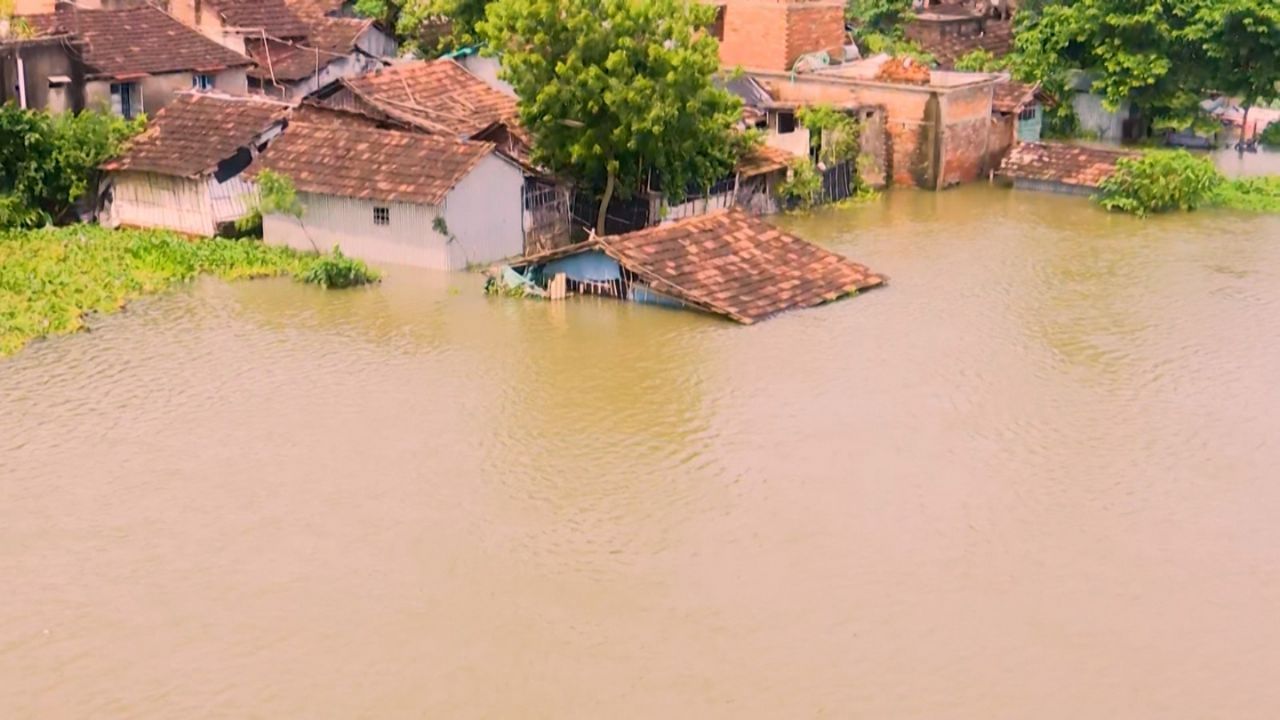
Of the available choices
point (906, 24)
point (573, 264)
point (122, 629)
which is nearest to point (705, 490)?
point (122, 629)

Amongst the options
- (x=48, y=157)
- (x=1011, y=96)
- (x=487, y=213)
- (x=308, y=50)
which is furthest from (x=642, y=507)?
(x=308, y=50)

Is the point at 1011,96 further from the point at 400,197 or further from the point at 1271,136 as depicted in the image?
the point at 400,197

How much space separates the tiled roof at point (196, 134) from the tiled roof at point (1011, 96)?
14037 mm

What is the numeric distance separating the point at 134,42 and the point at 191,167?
504cm

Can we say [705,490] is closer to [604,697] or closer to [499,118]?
[604,697]

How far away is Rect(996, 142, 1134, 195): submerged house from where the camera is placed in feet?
93.0

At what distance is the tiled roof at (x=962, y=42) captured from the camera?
118 feet

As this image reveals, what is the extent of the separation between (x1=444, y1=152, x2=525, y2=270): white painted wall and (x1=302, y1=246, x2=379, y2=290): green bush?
1289mm

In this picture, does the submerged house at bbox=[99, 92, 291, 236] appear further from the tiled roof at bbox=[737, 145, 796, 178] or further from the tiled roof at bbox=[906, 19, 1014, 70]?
the tiled roof at bbox=[906, 19, 1014, 70]

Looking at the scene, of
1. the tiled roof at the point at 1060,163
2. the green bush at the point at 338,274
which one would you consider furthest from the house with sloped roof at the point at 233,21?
the tiled roof at the point at 1060,163

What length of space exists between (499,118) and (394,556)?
12.7 metres

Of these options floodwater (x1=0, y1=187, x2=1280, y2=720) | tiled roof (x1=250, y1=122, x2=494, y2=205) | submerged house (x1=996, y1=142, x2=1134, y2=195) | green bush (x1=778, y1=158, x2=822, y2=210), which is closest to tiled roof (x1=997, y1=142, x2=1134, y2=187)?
submerged house (x1=996, y1=142, x2=1134, y2=195)

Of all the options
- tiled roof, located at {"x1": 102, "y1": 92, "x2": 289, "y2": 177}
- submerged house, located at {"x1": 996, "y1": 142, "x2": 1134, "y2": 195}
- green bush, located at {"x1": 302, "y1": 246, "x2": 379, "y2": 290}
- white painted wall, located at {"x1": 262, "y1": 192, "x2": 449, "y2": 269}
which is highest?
tiled roof, located at {"x1": 102, "y1": 92, "x2": 289, "y2": 177}

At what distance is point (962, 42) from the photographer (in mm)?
36781
